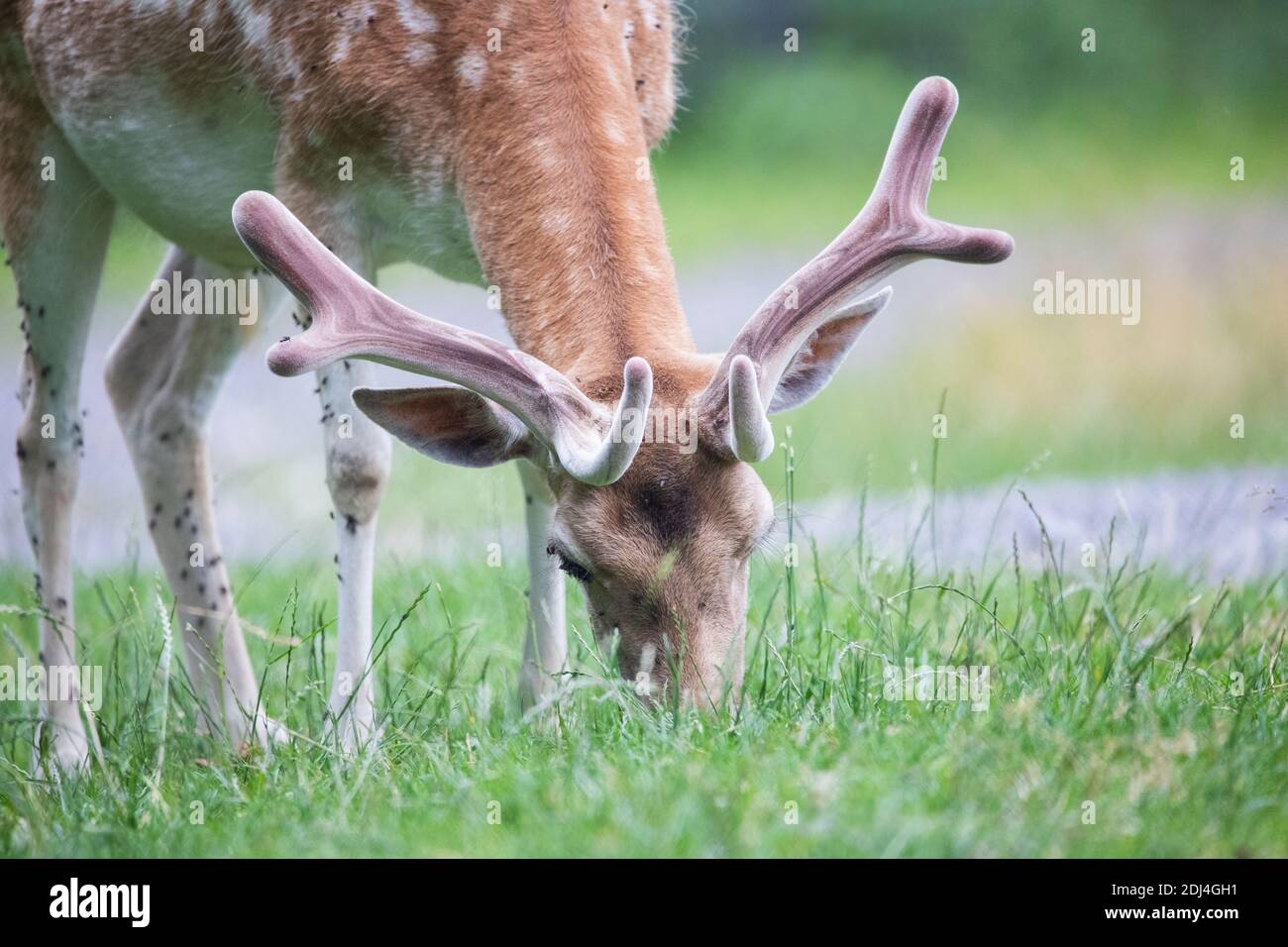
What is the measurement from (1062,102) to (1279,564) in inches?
515

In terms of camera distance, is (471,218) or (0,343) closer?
(471,218)

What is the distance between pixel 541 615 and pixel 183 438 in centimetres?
159

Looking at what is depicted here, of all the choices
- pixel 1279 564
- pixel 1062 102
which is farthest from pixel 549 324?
pixel 1062 102

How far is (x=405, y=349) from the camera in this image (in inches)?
154

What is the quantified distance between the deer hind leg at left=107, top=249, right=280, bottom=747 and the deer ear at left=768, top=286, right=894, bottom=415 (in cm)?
227

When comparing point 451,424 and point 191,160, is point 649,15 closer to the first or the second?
point 191,160

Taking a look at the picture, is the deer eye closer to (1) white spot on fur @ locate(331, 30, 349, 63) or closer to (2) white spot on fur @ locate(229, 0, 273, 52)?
(1) white spot on fur @ locate(331, 30, 349, 63)

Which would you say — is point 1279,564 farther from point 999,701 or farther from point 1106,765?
point 1106,765

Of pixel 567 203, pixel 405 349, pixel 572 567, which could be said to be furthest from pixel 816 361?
pixel 405 349

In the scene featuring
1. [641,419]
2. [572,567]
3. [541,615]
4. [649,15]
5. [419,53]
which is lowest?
[541,615]

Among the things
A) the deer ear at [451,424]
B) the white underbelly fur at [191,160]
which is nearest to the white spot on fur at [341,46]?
the white underbelly fur at [191,160]

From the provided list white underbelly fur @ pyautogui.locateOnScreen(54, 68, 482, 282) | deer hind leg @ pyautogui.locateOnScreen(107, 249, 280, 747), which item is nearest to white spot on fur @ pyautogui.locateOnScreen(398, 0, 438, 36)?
white underbelly fur @ pyautogui.locateOnScreen(54, 68, 482, 282)

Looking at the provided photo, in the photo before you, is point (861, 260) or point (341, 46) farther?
point (341, 46)

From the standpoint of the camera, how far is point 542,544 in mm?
5168
